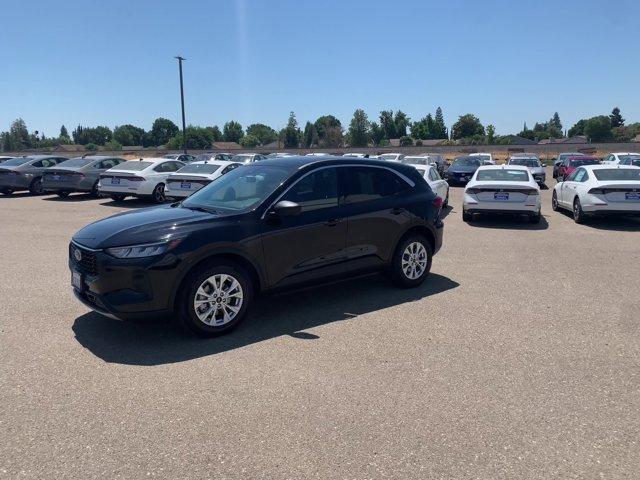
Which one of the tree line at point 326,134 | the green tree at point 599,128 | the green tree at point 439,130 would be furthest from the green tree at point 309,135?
the green tree at point 599,128

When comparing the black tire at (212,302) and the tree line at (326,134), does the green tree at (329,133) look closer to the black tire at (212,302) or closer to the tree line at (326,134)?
the tree line at (326,134)

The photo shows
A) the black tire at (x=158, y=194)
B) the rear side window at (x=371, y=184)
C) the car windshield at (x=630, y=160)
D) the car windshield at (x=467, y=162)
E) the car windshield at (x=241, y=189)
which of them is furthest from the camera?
the car windshield at (x=467, y=162)

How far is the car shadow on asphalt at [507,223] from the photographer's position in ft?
40.9

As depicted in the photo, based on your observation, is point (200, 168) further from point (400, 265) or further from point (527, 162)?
point (527, 162)

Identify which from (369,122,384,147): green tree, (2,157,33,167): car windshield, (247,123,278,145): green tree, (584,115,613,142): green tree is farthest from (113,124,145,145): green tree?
(2,157,33,167): car windshield

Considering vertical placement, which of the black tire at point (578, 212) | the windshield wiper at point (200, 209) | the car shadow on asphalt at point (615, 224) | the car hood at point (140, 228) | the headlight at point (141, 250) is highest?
the windshield wiper at point (200, 209)

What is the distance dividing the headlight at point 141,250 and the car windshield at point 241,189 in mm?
908

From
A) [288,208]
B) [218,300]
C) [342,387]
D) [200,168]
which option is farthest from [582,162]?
[342,387]

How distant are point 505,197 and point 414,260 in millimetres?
6600

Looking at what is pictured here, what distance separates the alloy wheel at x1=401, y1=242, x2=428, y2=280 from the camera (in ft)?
22.4

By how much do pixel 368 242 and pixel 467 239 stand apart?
16.9 feet

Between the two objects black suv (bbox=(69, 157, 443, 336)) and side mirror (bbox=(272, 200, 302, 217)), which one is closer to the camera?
black suv (bbox=(69, 157, 443, 336))

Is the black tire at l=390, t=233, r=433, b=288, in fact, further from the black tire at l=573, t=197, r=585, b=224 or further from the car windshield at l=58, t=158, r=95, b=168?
the car windshield at l=58, t=158, r=95, b=168

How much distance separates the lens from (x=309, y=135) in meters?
141
